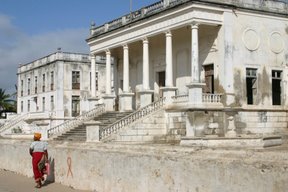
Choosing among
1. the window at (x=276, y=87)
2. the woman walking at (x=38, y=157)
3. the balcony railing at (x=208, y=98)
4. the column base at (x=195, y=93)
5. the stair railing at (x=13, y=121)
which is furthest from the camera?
the stair railing at (x=13, y=121)

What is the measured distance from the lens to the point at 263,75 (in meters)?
23.6

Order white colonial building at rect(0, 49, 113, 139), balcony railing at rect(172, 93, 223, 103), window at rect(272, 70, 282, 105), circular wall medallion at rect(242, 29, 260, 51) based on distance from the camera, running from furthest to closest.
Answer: white colonial building at rect(0, 49, 113, 139) < window at rect(272, 70, 282, 105) < circular wall medallion at rect(242, 29, 260, 51) < balcony railing at rect(172, 93, 223, 103)

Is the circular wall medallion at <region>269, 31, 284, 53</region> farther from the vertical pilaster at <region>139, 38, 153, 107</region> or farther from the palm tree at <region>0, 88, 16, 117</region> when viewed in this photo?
the palm tree at <region>0, 88, 16, 117</region>

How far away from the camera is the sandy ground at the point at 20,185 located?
420 inches

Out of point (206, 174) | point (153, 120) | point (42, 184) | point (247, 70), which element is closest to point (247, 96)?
point (247, 70)

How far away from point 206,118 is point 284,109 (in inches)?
220

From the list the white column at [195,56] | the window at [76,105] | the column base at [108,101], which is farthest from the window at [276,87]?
the window at [76,105]

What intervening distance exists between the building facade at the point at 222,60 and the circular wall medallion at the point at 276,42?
27mm

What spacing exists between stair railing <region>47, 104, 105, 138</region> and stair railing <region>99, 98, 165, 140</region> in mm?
5548

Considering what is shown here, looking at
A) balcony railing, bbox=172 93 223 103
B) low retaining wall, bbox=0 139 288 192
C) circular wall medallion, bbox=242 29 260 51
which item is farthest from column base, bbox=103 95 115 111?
low retaining wall, bbox=0 139 288 192

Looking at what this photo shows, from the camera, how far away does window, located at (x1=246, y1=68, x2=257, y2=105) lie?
23.1 meters

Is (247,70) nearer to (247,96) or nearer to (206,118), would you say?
(247,96)

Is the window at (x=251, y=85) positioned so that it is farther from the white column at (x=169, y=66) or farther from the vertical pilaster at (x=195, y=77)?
the white column at (x=169, y=66)

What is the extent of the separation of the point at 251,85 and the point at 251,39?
2.40 meters
